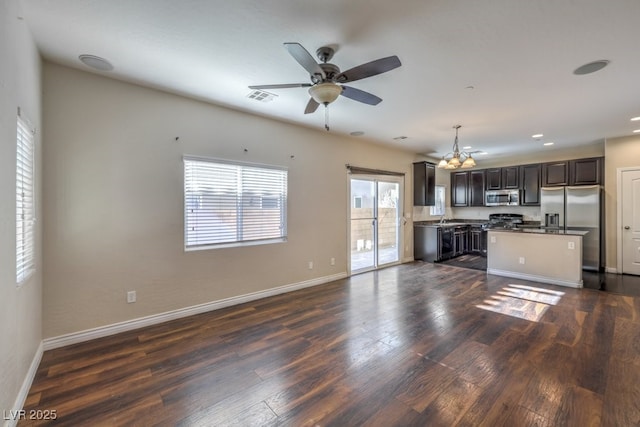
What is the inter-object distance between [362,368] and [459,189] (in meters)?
A: 7.43

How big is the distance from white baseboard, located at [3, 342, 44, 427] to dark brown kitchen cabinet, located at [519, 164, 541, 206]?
9.12 m

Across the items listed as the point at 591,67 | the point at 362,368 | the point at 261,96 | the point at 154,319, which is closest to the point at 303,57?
the point at 261,96

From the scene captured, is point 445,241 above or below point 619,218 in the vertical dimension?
below

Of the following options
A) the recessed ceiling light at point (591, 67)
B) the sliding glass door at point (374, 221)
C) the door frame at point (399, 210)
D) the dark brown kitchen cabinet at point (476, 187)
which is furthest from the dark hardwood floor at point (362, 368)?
the dark brown kitchen cabinet at point (476, 187)

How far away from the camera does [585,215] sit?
576 centimetres

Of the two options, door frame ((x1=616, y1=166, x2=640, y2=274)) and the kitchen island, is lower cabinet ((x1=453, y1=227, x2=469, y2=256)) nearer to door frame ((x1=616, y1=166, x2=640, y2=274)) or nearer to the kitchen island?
the kitchen island

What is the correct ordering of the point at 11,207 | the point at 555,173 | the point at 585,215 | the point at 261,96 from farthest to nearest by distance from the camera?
the point at 555,173, the point at 585,215, the point at 261,96, the point at 11,207

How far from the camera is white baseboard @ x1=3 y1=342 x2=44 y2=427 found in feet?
5.62

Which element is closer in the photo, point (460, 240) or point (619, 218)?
point (619, 218)

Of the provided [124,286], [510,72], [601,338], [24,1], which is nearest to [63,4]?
[24,1]

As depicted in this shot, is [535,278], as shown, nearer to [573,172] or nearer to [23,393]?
[573,172]

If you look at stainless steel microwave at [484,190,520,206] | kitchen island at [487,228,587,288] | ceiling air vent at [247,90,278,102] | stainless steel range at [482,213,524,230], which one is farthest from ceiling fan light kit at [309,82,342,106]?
stainless steel microwave at [484,190,520,206]

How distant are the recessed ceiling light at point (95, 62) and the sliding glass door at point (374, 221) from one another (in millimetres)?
4062

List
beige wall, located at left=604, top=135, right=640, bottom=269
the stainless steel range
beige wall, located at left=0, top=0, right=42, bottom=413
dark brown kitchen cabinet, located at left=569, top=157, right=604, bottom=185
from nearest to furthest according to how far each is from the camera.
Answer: beige wall, located at left=0, top=0, right=42, bottom=413
beige wall, located at left=604, top=135, right=640, bottom=269
dark brown kitchen cabinet, located at left=569, top=157, right=604, bottom=185
the stainless steel range
